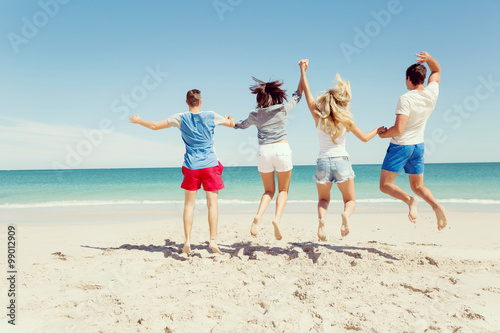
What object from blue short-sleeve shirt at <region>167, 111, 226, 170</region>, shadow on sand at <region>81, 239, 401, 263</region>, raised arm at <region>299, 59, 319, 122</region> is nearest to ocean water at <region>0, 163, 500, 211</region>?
shadow on sand at <region>81, 239, 401, 263</region>

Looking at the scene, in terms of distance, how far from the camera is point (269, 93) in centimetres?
425

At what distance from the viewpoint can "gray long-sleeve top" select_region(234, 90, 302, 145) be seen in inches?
165

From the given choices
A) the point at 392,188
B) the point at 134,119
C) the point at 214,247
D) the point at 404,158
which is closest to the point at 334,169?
the point at 392,188

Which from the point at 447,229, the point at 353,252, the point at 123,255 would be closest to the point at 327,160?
the point at 353,252

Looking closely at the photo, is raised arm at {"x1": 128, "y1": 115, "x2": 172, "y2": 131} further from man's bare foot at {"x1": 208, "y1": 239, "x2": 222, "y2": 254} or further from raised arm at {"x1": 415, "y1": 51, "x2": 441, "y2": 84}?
raised arm at {"x1": 415, "y1": 51, "x2": 441, "y2": 84}

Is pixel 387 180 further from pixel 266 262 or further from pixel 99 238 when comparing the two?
pixel 99 238

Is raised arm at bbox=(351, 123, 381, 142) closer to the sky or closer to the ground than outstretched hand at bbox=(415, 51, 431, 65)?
closer to the ground

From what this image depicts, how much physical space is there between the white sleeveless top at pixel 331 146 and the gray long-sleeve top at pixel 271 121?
1.69 feet

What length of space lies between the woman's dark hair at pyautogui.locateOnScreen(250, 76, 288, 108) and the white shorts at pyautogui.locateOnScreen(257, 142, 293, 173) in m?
0.60

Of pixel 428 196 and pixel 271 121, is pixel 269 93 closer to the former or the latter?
pixel 271 121

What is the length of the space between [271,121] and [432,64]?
94.1 inches

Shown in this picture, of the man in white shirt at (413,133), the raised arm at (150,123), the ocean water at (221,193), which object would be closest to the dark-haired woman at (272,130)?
the raised arm at (150,123)

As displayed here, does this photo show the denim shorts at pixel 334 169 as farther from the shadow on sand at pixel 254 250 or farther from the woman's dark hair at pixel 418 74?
the woman's dark hair at pixel 418 74

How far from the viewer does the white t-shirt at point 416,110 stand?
3.93 meters
